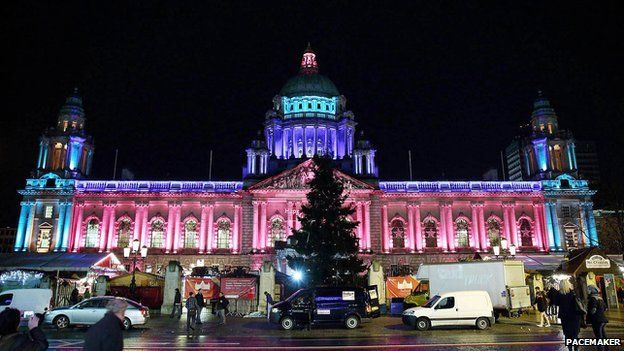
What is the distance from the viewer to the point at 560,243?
58.9 m

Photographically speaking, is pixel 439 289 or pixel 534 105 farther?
pixel 534 105

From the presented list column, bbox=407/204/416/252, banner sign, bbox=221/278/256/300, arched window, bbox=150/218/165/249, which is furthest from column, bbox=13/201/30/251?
column, bbox=407/204/416/252

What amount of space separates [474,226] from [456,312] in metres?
40.6

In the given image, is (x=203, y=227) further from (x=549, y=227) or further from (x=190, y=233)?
(x=549, y=227)

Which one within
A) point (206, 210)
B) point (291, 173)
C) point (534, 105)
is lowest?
point (206, 210)

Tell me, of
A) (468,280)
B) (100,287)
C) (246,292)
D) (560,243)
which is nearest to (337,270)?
(246,292)

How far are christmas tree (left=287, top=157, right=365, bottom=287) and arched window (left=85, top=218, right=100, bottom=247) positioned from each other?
29784 mm

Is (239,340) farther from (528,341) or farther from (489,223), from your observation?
(489,223)

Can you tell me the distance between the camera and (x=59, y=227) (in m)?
56.8

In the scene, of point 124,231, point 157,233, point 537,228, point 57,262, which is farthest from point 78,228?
point 537,228

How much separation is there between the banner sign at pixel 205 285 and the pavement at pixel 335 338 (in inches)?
387

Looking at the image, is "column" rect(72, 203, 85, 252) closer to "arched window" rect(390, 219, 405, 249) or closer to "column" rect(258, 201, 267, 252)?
"column" rect(258, 201, 267, 252)

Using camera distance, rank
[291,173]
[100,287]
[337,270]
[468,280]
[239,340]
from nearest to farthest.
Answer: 1. [239,340]
2. [468,280]
3. [100,287]
4. [337,270]
5. [291,173]

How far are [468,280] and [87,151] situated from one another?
5128cm
